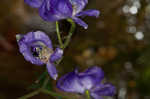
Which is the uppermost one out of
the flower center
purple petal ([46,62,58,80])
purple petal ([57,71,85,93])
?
the flower center

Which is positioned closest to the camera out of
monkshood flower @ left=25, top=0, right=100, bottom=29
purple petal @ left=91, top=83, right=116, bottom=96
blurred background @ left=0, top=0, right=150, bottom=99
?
monkshood flower @ left=25, top=0, right=100, bottom=29

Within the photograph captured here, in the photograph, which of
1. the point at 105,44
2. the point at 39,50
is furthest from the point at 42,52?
the point at 105,44

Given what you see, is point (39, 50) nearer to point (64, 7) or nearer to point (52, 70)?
point (52, 70)

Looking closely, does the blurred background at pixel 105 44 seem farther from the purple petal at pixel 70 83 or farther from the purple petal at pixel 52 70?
the purple petal at pixel 52 70

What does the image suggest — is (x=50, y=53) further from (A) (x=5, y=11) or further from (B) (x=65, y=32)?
(A) (x=5, y=11)

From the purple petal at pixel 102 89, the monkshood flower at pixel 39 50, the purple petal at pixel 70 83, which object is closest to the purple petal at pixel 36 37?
the monkshood flower at pixel 39 50

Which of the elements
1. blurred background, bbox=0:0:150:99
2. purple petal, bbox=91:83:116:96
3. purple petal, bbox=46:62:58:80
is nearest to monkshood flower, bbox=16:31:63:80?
purple petal, bbox=46:62:58:80

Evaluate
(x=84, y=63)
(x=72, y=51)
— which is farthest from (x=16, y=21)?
(x=84, y=63)

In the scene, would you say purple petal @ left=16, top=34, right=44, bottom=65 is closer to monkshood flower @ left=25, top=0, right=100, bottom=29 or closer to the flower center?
the flower center
